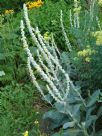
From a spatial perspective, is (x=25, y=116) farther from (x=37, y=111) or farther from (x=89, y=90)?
(x=89, y=90)

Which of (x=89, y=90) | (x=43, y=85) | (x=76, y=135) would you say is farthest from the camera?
(x=43, y=85)

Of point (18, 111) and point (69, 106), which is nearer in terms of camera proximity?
point (69, 106)

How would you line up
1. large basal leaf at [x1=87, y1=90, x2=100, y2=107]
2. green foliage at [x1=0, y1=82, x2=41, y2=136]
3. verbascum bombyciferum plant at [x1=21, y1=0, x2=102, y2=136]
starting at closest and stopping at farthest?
1. verbascum bombyciferum plant at [x1=21, y1=0, x2=102, y2=136]
2. large basal leaf at [x1=87, y1=90, x2=100, y2=107]
3. green foliage at [x1=0, y1=82, x2=41, y2=136]

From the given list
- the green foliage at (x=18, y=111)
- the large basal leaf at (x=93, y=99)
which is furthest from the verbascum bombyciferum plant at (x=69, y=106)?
the green foliage at (x=18, y=111)

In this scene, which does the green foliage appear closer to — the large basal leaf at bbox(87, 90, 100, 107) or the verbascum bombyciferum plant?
the verbascum bombyciferum plant

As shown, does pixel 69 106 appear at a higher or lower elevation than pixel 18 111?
higher

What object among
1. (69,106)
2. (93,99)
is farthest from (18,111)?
(93,99)

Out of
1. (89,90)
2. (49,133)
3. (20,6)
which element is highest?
(20,6)

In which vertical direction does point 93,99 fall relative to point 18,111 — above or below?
above

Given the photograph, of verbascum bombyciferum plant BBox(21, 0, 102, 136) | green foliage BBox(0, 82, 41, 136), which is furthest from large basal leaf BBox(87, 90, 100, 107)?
green foliage BBox(0, 82, 41, 136)

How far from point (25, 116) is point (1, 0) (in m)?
4.04

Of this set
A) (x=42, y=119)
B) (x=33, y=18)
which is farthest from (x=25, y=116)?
(x=33, y=18)

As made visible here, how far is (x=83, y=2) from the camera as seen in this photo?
7.36 metres

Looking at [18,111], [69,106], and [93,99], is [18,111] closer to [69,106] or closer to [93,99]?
[69,106]
